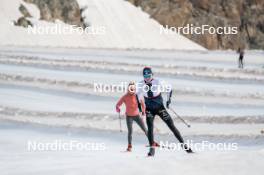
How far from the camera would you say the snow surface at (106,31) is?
4700cm

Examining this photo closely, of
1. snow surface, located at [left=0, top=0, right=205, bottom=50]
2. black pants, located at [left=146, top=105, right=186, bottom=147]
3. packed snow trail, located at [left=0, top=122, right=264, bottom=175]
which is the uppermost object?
snow surface, located at [left=0, top=0, right=205, bottom=50]

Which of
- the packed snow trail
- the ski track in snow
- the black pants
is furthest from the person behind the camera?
the ski track in snow

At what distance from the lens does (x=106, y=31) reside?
2026 inches

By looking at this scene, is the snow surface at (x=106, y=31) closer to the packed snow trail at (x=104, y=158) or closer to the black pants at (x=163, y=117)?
the packed snow trail at (x=104, y=158)

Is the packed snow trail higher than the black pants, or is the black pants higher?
the black pants

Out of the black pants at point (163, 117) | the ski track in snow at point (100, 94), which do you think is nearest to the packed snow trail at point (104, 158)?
the black pants at point (163, 117)

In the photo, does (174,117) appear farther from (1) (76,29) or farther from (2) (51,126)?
(1) (76,29)

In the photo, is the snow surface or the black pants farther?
the snow surface

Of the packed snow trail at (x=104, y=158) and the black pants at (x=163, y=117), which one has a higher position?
the black pants at (x=163, y=117)

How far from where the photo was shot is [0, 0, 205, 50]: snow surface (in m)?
47.0

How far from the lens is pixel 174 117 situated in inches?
666

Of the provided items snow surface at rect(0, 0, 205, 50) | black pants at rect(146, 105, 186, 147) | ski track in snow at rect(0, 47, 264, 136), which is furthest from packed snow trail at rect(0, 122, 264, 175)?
snow surface at rect(0, 0, 205, 50)

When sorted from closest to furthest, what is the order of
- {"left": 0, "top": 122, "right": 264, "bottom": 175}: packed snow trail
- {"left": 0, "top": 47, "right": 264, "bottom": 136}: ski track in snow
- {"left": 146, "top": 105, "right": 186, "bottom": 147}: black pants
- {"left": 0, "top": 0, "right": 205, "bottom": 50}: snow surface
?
{"left": 0, "top": 122, "right": 264, "bottom": 175}: packed snow trail, {"left": 146, "top": 105, "right": 186, "bottom": 147}: black pants, {"left": 0, "top": 47, "right": 264, "bottom": 136}: ski track in snow, {"left": 0, "top": 0, "right": 205, "bottom": 50}: snow surface

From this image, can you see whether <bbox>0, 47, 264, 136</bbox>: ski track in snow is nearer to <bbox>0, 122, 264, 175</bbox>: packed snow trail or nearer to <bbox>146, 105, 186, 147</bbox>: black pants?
<bbox>0, 122, 264, 175</bbox>: packed snow trail
